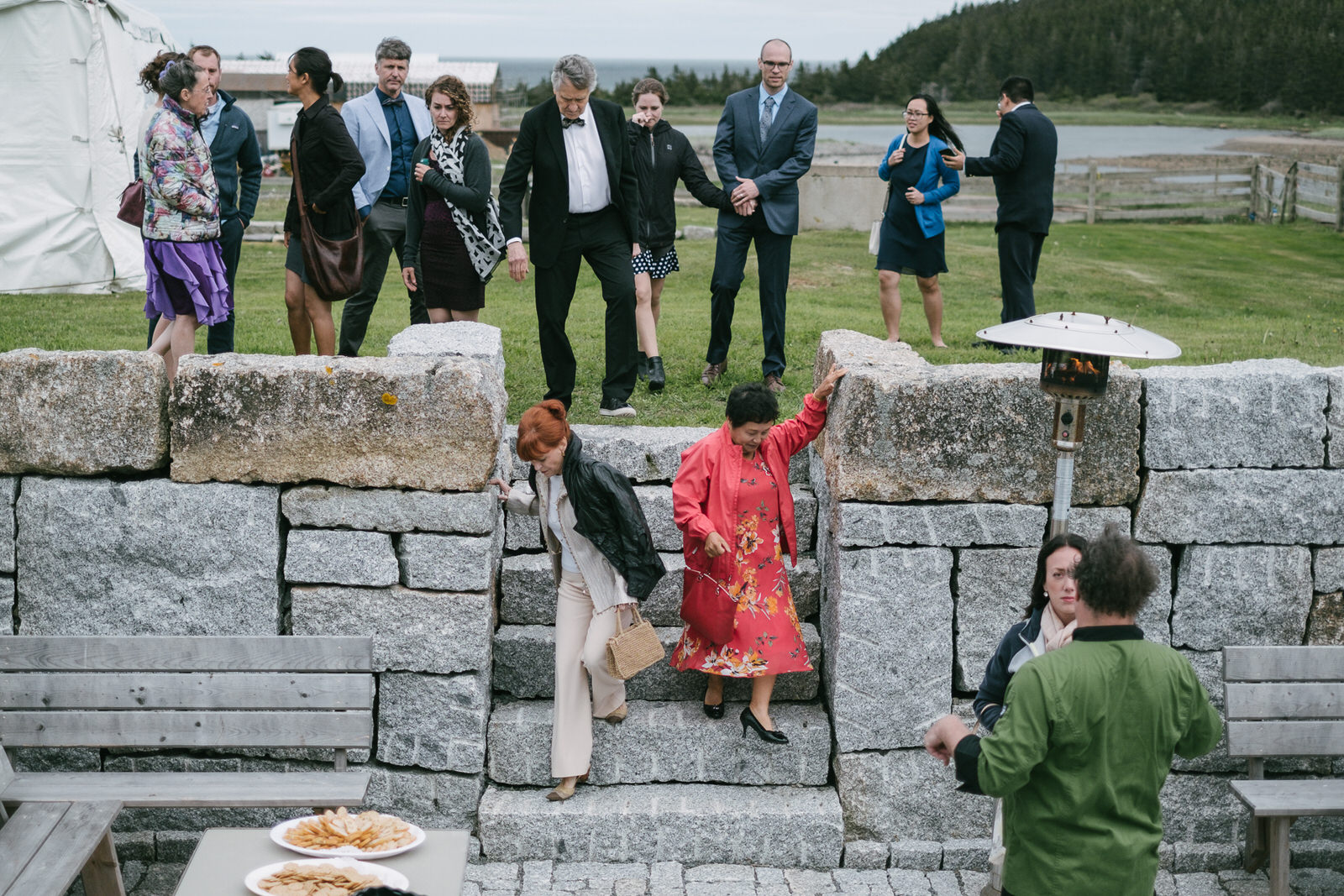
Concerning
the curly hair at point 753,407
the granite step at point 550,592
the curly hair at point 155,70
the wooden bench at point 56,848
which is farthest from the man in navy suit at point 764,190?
the wooden bench at point 56,848

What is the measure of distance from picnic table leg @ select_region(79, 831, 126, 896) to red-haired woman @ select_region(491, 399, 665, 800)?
5.48 ft

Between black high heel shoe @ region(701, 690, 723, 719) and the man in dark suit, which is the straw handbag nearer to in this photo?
black high heel shoe @ region(701, 690, 723, 719)

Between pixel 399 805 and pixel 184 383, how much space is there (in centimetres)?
198

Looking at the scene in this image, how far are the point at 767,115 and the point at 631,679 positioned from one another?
12.7 ft

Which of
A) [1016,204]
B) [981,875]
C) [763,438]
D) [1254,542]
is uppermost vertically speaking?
[1016,204]

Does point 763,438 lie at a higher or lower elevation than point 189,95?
lower

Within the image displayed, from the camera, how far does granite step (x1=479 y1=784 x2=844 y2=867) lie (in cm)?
534

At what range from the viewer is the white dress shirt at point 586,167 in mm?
6969

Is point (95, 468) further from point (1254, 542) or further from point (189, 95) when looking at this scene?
point (1254, 542)

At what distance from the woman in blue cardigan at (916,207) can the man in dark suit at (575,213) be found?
2177mm

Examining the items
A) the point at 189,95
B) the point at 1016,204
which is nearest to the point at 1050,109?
the point at 1016,204

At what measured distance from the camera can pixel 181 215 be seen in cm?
666

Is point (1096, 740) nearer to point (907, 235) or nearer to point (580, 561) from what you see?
point (580, 561)

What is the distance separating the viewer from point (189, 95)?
6582 mm
